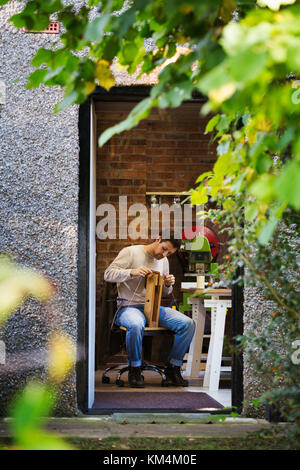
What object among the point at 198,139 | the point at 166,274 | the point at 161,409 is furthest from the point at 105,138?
the point at 198,139

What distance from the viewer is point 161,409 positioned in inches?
140

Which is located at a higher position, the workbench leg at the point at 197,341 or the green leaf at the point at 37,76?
the green leaf at the point at 37,76

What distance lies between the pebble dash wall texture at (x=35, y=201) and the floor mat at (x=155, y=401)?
55 cm

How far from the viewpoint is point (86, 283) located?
11.1ft

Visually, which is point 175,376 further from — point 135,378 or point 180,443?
point 180,443

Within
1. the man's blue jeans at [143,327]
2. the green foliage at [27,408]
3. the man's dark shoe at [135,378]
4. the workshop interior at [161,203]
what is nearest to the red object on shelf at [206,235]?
the workshop interior at [161,203]

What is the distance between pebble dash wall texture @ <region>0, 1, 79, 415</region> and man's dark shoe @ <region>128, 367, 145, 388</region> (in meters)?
1.29

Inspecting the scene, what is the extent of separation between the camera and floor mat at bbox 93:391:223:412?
12.0 ft

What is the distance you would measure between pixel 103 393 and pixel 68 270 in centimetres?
145

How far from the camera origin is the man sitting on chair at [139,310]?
14.9 feet

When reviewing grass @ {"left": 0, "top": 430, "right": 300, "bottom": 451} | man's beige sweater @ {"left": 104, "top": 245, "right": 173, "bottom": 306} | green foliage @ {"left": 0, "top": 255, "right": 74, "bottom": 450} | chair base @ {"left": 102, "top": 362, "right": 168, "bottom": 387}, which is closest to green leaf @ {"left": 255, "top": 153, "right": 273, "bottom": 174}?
green foliage @ {"left": 0, "top": 255, "right": 74, "bottom": 450}

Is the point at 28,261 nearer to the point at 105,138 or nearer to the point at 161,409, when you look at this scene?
the point at 161,409

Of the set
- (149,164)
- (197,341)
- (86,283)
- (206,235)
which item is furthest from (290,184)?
(149,164)

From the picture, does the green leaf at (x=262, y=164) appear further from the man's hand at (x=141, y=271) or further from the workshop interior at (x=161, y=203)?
the workshop interior at (x=161, y=203)
